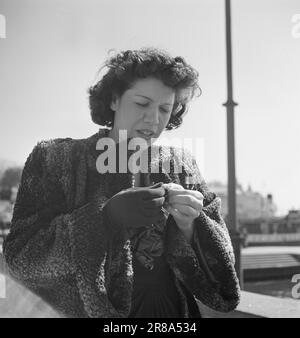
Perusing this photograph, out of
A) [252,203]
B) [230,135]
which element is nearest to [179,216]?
[230,135]

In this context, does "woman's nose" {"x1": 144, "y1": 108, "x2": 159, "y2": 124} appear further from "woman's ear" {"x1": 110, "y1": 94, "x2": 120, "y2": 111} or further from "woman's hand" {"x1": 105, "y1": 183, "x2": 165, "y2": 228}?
"woman's hand" {"x1": 105, "y1": 183, "x2": 165, "y2": 228}

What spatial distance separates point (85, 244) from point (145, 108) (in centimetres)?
40

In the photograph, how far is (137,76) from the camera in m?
1.28

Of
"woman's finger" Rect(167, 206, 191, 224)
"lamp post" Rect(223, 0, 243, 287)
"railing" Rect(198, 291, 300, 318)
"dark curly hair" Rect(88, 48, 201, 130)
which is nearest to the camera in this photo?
"woman's finger" Rect(167, 206, 191, 224)

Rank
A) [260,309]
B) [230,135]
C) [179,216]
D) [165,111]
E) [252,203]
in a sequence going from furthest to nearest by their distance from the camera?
[252,203] < [230,135] < [260,309] < [165,111] < [179,216]

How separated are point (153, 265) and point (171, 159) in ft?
1.09

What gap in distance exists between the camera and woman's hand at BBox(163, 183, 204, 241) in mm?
1126

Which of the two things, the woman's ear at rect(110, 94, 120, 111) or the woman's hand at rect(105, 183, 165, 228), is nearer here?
the woman's hand at rect(105, 183, 165, 228)

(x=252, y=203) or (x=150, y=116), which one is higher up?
(x=150, y=116)

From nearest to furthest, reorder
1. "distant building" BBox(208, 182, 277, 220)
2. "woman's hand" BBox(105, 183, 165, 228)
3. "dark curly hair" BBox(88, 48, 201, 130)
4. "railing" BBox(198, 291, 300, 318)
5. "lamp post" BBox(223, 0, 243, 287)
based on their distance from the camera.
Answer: "woman's hand" BBox(105, 183, 165, 228), "dark curly hair" BBox(88, 48, 201, 130), "railing" BBox(198, 291, 300, 318), "lamp post" BBox(223, 0, 243, 287), "distant building" BBox(208, 182, 277, 220)

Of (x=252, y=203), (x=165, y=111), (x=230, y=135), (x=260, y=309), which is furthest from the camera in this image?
(x=252, y=203)

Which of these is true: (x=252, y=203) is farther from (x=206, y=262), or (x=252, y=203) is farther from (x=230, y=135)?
(x=206, y=262)

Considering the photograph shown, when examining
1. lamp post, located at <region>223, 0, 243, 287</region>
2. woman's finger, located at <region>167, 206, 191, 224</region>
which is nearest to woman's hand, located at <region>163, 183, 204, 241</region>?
woman's finger, located at <region>167, 206, 191, 224</region>
